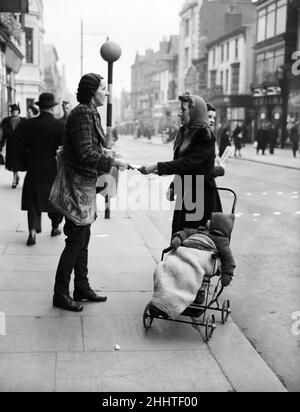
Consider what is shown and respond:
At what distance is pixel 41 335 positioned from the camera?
4.19m

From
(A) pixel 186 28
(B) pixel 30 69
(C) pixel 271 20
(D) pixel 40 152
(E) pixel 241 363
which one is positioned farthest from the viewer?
(A) pixel 186 28

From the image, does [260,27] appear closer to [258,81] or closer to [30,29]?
[258,81]

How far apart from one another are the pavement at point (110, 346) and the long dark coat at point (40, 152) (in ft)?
3.95

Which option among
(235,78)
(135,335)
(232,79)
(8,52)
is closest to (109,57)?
(135,335)

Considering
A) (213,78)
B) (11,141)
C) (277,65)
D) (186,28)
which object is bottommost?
(11,141)

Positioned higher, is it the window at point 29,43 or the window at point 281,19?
the window at point 281,19

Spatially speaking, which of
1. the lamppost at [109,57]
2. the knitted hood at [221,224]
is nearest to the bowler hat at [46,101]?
the lamppost at [109,57]

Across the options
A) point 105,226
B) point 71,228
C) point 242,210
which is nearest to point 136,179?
point 242,210

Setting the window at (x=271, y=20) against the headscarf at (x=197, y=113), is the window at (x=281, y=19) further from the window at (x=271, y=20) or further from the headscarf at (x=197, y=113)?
the headscarf at (x=197, y=113)

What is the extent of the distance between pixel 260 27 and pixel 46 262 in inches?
1553

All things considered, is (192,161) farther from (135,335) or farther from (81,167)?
(135,335)

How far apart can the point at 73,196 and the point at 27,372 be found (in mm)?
1570

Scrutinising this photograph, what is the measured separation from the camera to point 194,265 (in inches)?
166

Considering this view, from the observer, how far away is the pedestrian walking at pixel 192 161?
15.3 feet
